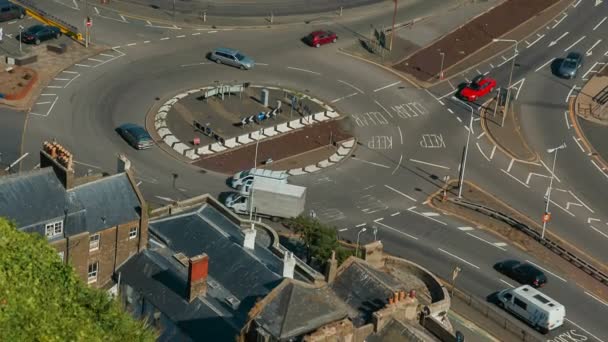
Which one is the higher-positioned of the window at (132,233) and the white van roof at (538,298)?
the window at (132,233)

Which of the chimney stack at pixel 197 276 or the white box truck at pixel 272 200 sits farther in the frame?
the white box truck at pixel 272 200

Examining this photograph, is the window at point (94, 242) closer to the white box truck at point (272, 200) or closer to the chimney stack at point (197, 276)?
the chimney stack at point (197, 276)

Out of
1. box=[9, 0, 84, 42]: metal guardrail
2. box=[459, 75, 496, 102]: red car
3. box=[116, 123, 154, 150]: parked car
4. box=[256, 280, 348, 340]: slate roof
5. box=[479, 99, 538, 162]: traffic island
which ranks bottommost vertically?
box=[116, 123, 154, 150]: parked car

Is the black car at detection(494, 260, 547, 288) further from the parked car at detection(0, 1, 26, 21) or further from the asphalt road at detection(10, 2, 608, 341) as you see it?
the parked car at detection(0, 1, 26, 21)

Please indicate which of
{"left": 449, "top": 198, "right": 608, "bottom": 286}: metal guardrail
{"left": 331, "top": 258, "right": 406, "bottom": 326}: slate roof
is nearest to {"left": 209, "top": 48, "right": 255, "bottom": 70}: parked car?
{"left": 449, "top": 198, "right": 608, "bottom": 286}: metal guardrail

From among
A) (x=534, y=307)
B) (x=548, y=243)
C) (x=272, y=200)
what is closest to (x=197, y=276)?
(x=272, y=200)

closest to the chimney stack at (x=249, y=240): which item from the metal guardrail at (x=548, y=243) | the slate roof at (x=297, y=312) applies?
the slate roof at (x=297, y=312)
